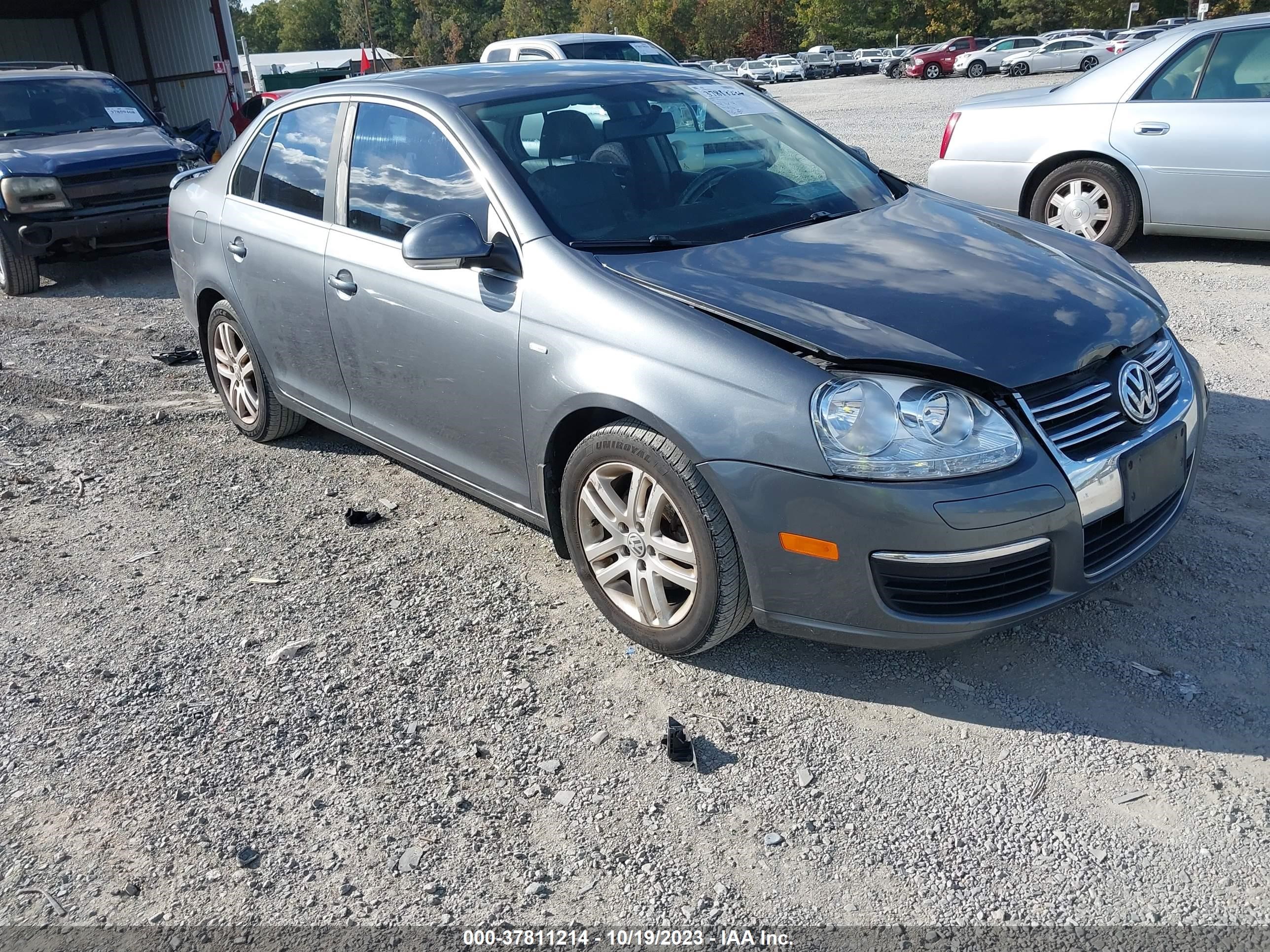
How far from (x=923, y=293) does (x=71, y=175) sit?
8.22 m

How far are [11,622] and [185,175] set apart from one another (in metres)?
2.85

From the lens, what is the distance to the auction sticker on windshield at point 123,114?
398 inches

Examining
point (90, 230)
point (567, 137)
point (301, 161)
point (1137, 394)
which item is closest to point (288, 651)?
point (567, 137)

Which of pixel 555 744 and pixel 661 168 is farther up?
pixel 661 168

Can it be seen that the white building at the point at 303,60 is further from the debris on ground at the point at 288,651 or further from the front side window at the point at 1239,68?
the debris on ground at the point at 288,651

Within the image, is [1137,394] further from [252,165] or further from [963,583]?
[252,165]

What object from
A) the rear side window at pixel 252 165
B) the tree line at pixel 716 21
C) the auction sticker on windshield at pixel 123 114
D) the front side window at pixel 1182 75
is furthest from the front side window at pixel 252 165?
the tree line at pixel 716 21

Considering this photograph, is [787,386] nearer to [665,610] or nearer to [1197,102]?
[665,610]

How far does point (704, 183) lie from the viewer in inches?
149

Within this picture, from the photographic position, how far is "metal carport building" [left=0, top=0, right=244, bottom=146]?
15969 mm

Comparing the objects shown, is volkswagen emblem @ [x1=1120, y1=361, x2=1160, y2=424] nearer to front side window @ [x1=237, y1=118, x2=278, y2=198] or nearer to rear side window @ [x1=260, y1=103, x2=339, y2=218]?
rear side window @ [x1=260, y1=103, x2=339, y2=218]

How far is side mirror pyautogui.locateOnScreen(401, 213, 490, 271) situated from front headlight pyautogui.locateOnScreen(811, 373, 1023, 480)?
4.18 ft

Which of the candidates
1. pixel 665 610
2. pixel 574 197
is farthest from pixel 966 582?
pixel 574 197

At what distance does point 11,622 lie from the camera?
3.81 m
